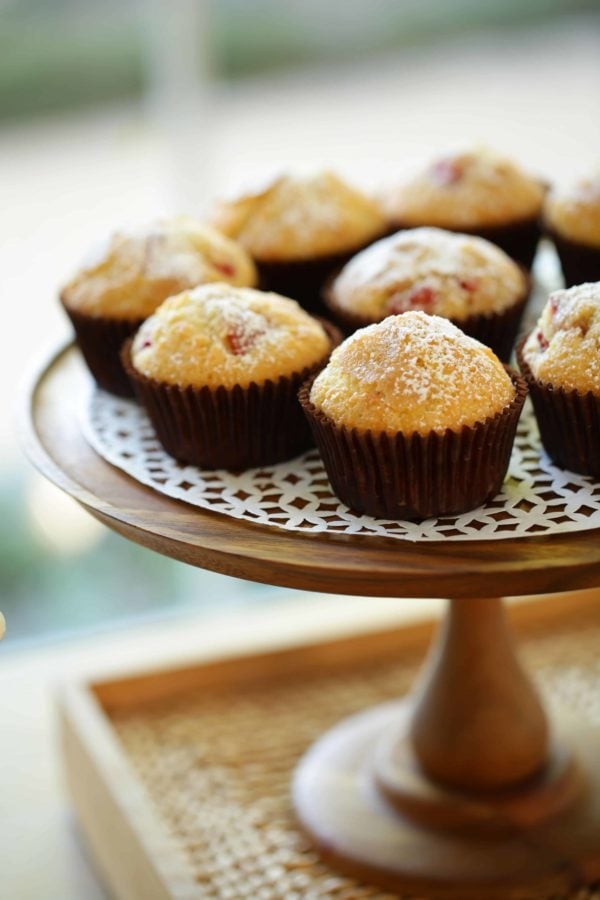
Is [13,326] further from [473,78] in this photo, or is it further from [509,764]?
[509,764]

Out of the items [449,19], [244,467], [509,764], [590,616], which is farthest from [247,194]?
[590,616]

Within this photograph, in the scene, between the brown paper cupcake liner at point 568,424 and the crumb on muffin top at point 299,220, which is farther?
the crumb on muffin top at point 299,220

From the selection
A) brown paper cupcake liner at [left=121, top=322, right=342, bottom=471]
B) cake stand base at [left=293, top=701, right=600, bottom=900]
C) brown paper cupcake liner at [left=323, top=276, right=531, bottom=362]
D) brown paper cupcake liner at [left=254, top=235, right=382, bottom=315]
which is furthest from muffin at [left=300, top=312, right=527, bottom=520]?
cake stand base at [left=293, top=701, right=600, bottom=900]

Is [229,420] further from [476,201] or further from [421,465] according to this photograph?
[476,201]

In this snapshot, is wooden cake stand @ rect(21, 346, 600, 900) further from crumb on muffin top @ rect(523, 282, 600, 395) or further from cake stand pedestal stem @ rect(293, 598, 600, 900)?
crumb on muffin top @ rect(523, 282, 600, 395)

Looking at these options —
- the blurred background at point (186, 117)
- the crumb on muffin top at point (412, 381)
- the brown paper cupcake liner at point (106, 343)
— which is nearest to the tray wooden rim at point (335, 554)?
Result: the crumb on muffin top at point (412, 381)

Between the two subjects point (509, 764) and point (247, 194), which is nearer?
point (509, 764)

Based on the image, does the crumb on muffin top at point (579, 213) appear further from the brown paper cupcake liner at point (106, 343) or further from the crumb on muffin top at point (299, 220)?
the brown paper cupcake liner at point (106, 343)
